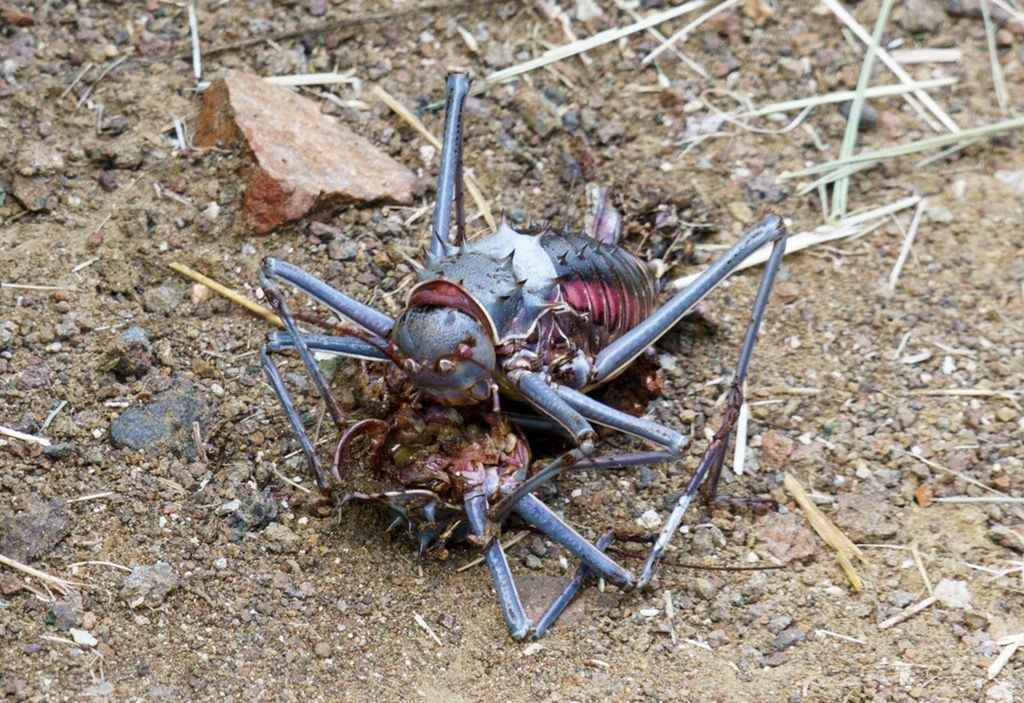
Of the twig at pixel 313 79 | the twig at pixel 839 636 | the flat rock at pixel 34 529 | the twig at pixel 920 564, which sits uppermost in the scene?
the twig at pixel 313 79

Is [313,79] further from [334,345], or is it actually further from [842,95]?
[842,95]

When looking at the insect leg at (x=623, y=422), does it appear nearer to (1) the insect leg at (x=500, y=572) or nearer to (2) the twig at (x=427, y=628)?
(1) the insect leg at (x=500, y=572)

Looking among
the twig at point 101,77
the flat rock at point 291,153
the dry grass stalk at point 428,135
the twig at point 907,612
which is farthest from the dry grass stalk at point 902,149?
the twig at point 101,77

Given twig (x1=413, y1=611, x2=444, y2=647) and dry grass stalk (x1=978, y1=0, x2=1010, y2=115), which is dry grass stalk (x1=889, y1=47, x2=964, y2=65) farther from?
twig (x1=413, y1=611, x2=444, y2=647)

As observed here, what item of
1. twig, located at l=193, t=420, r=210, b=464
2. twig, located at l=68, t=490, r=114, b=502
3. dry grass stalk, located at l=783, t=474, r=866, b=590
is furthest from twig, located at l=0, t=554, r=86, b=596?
dry grass stalk, located at l=783, t=474, r=866, b=590

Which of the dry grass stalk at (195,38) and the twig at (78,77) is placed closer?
the twig at (78,77)

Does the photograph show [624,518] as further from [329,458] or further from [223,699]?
[223,699]
